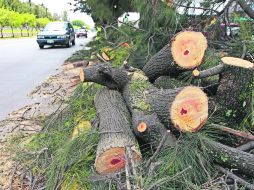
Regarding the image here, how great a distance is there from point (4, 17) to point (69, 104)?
4356 centimetres

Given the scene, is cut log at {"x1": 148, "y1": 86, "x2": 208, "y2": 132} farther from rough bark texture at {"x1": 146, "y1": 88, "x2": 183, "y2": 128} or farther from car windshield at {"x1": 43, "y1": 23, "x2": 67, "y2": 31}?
car windshield at {"x1": 43, "y1": 23, "x2": 67, "y2": 31}

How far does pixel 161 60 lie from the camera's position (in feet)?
17.2

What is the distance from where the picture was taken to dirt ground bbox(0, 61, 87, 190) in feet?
15.7

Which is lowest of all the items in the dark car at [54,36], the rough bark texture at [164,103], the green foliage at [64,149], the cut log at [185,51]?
the dark car at [54,36]

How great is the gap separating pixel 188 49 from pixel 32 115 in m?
3.22

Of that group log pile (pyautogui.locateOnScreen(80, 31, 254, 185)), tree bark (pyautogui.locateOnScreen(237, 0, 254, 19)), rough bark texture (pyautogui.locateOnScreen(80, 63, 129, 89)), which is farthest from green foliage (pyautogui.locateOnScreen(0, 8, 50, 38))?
log pile (pyautogui.locateOnScreen(80, 31, 254, 185))

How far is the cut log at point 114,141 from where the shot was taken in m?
3.71

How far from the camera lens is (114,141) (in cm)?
380

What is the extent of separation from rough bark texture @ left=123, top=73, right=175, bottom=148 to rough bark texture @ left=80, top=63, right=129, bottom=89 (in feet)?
0.78

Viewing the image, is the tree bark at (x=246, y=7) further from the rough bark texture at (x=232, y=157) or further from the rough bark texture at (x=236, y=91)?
the rough bark texture at (x=232, y=157)

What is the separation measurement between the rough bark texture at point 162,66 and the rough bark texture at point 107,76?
0.40 m

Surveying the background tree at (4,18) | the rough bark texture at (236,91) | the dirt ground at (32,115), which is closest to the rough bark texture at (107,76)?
the dirt ground at (32,115)

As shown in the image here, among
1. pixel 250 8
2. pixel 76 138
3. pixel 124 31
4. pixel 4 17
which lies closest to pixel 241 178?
pixel 76 138

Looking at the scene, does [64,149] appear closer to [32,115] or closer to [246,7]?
[32,115]
